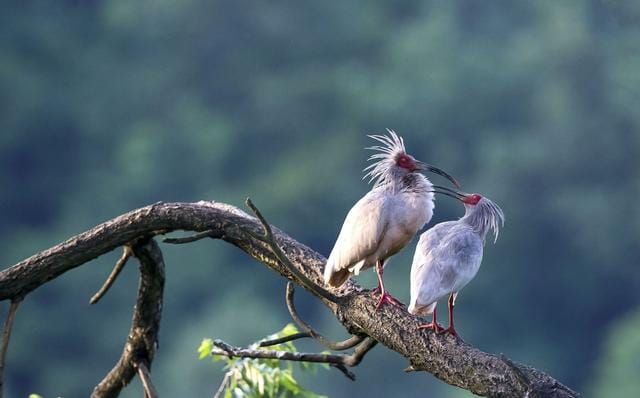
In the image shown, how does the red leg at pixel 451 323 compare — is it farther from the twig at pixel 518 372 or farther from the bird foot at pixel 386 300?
the twig at pixel 518 372

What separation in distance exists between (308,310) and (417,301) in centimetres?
2731

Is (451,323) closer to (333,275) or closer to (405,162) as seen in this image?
(333,275)

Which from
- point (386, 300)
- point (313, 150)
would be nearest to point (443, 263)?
point (386, 300)

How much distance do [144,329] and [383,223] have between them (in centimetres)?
122

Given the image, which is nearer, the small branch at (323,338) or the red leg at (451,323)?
the red leg at (451,323)

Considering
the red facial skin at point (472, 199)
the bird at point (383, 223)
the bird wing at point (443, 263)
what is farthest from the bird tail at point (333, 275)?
the red facial skin at point (472, 199)

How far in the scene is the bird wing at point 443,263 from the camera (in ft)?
20.8

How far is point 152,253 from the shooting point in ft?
21.2

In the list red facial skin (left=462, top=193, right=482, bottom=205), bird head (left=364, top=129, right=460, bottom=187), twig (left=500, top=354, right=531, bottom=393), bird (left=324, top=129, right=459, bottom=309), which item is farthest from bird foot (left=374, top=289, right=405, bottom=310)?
red facial skin (left=462, top=193, right=482, bottom=205)

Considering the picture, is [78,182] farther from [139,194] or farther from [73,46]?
[73,46]

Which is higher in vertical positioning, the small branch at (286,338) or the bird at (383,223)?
the bird at (383,223)

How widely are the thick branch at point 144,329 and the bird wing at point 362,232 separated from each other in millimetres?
809

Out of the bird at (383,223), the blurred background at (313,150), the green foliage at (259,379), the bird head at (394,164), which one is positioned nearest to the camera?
the bird at (383,223)

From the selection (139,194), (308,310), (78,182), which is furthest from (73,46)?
(308,310)
